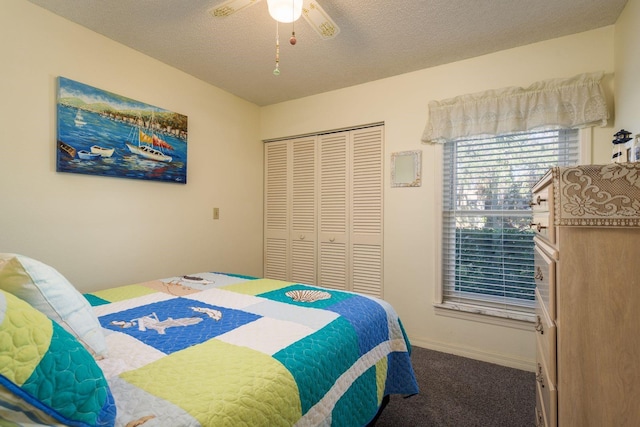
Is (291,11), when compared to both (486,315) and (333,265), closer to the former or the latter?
(333,265)

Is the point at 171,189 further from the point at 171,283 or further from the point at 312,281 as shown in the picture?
the point at 312,281

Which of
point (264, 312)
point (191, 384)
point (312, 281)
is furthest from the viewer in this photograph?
point (312, 281)

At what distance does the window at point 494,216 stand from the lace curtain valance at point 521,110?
0.14 m

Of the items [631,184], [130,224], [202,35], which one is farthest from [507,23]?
[130,224]

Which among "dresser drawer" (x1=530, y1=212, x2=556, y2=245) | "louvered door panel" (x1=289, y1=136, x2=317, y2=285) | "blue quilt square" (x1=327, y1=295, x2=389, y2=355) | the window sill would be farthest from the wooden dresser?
"louvered door panel" (x1=289, y1=136, x2=317, y2=285)

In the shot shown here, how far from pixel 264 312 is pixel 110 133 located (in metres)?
1.81

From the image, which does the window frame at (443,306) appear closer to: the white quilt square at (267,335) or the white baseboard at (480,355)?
the white baseboard at (480,355)

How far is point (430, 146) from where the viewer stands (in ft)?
8.96

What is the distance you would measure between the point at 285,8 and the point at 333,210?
202 cm

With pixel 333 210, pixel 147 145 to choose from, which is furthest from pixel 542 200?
pixel 147 145

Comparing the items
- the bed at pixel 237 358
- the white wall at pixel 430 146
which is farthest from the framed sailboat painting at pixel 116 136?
the white wall at pixel 430 146

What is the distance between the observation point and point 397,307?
2.90 m

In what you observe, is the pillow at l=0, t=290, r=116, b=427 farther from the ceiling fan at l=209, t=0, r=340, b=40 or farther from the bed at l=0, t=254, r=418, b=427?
the ceiling fan at l=209, t=0, r=340, b=40

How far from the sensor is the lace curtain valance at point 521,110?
6.85 ft
